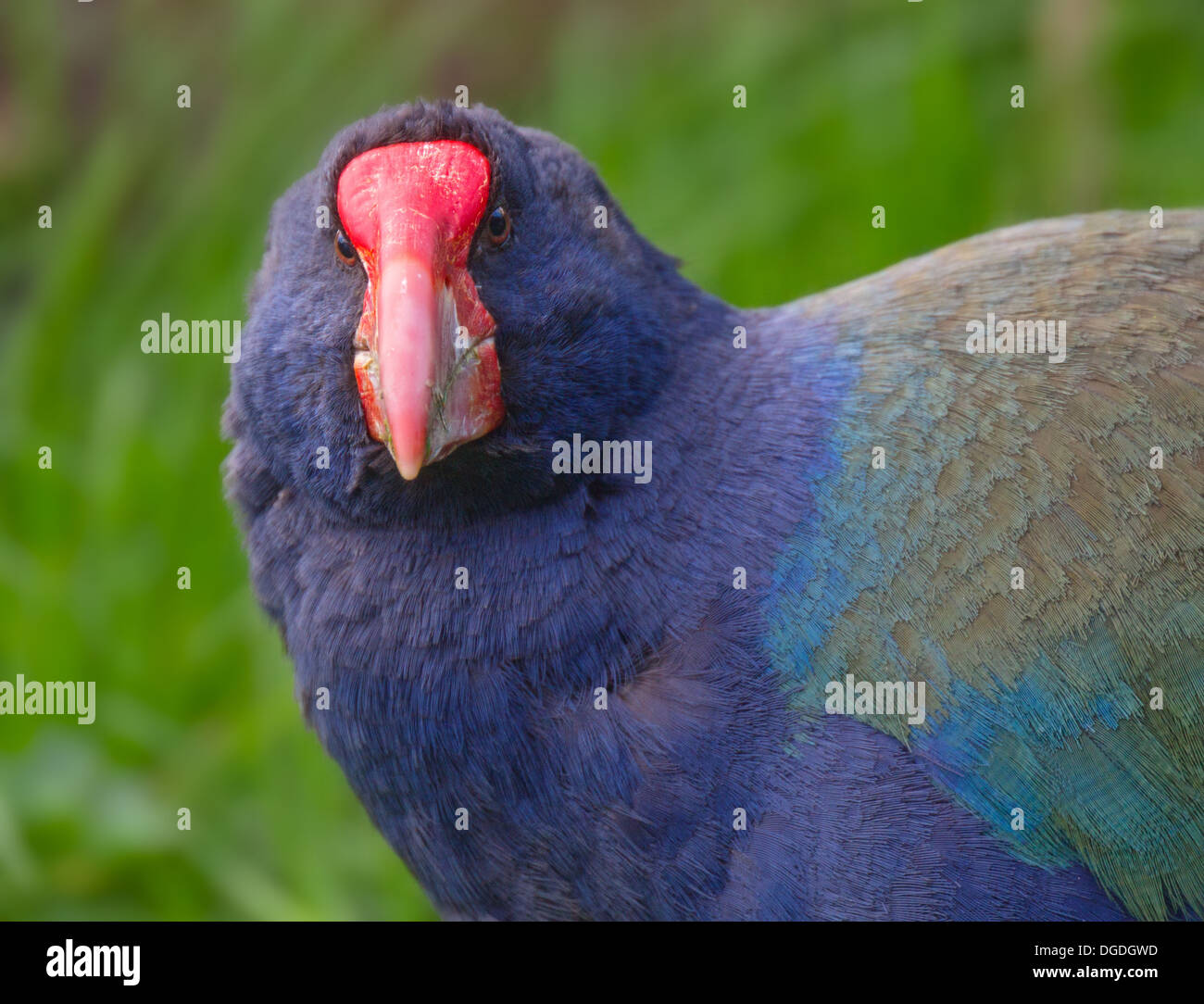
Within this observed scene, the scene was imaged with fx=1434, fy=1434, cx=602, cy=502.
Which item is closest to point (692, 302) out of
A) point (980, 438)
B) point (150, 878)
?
point (980, 438)

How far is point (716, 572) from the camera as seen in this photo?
8.79 ft

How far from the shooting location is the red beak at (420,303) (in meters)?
2.39

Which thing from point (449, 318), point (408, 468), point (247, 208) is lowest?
point (408, 468)

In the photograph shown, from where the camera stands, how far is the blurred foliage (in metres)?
4.55

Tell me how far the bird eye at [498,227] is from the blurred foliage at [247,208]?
241 centimetres

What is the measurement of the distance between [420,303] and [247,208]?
3928mm

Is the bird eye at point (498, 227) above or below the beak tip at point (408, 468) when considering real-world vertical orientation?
above

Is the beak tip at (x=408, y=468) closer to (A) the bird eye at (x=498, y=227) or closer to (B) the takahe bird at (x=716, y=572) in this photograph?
(B) the takahe bird at (x=716, y=572)

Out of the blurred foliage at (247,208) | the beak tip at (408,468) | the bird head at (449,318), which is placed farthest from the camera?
the blurred foliage at (247,208)

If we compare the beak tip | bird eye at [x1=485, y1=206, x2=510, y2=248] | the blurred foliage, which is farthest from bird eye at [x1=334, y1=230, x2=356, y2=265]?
the blurred foliage

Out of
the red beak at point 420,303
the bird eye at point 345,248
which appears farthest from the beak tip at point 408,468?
the bird eye at point 345,248

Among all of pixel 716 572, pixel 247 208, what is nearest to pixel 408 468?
pixel 716 572

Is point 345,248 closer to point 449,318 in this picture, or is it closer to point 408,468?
point 449,318
